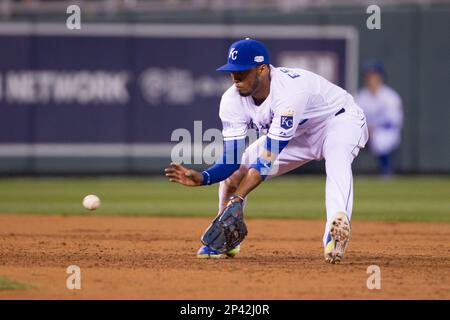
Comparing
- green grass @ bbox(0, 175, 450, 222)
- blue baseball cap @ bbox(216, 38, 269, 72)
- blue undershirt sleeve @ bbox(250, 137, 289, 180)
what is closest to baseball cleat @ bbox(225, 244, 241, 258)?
blue undershirt sleeve @ bbox(250, 137, 289, 180)

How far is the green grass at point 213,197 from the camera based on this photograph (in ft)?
38.9

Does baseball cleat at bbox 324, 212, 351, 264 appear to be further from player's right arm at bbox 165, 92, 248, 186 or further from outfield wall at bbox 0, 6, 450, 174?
outfield wall at bbox 0, 6, 450, 174

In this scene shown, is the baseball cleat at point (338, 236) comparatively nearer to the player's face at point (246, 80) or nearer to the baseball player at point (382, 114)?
the player's face at point (246, 80)

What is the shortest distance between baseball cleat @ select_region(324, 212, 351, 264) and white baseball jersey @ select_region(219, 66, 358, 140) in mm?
713

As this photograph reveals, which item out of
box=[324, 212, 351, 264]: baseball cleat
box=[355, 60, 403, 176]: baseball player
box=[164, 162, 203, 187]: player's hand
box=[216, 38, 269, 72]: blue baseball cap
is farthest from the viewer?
box=[355, 60, 403, 176]: baseball player

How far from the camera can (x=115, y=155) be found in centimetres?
1680

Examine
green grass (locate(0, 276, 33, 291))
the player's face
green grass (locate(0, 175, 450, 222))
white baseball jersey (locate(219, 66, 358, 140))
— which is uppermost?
the player's face

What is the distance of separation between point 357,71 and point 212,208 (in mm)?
6661

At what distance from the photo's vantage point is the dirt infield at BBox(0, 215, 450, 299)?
5.70m

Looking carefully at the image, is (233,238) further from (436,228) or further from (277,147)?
(436,228)

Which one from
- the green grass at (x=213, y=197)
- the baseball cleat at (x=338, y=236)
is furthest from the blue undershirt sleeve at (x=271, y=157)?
the green grass at (x=213, y=197)

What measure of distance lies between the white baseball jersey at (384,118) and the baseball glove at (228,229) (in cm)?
1049
